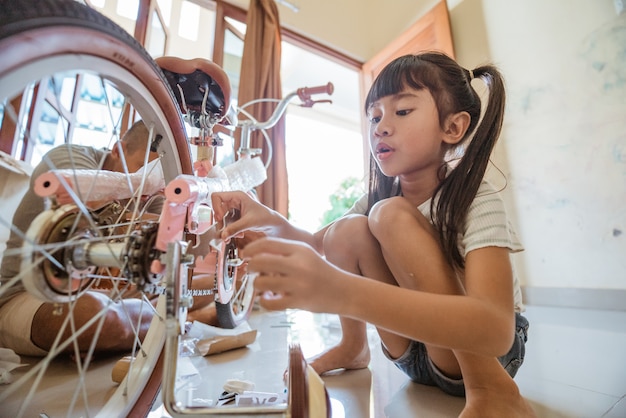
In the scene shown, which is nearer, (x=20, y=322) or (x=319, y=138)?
(x=20, y=322)

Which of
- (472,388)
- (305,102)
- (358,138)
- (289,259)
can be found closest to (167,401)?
(289,259)

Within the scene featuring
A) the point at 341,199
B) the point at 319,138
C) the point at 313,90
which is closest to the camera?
the point at 313,90

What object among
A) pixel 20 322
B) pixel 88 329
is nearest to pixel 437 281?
pixel 88 329

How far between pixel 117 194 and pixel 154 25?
1903 mm

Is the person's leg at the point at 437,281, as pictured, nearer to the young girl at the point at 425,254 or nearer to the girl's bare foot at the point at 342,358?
the young girl at the point at 425,254

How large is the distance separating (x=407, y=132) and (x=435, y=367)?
44 centimetres

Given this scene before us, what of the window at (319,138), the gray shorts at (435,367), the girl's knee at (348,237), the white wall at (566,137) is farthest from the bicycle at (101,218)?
the window at (319,138)

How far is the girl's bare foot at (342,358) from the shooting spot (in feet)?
2.25

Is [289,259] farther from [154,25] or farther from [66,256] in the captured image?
[154,25]

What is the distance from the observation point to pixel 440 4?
6.63ft

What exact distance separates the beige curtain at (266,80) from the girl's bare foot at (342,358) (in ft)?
4.46

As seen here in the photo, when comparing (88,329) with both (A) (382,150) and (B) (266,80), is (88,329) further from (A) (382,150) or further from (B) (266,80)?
(B) (266,80)

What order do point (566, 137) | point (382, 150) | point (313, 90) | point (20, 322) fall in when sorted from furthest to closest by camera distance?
point (566, 137)
point (313, 90)
point (20, 322)
point (382, 150)

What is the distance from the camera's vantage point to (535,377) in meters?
0.67
